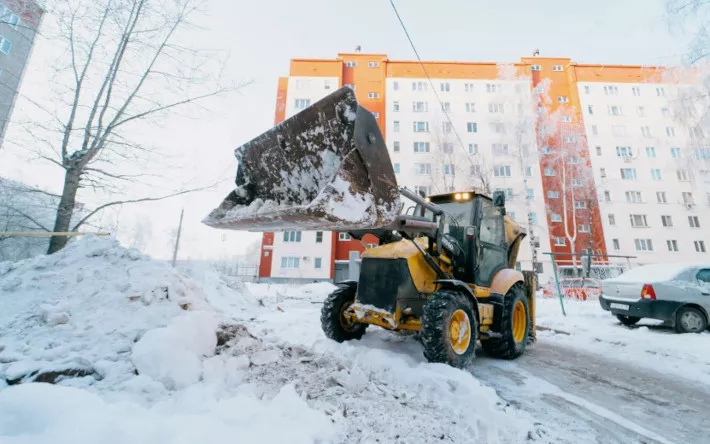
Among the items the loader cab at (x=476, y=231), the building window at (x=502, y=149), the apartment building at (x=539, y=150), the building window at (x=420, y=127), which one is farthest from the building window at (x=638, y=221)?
the loader cab at (x=476, y=231)

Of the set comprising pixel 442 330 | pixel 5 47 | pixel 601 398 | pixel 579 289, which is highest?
pixel 5 47

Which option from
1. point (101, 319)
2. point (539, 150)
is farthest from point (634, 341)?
point (539, 150)

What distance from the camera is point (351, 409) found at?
2.12 metres

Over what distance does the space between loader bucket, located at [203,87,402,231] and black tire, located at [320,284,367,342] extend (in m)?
2.00

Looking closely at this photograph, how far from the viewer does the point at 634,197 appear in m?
27.2

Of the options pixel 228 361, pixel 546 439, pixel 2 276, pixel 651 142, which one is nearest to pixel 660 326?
pixel 546 439

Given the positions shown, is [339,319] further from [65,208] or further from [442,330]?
[65,208]

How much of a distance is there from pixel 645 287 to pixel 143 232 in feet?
232

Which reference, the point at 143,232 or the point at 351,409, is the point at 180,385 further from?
the point at 143,232

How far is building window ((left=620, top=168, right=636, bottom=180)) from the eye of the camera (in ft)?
91.7

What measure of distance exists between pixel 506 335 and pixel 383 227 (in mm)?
3003

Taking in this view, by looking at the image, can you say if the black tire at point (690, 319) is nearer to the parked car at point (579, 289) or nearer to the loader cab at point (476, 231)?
the loader cab at point (476, 231)

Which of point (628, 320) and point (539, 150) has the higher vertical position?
point (539, 150)

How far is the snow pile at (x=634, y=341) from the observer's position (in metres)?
4.12
